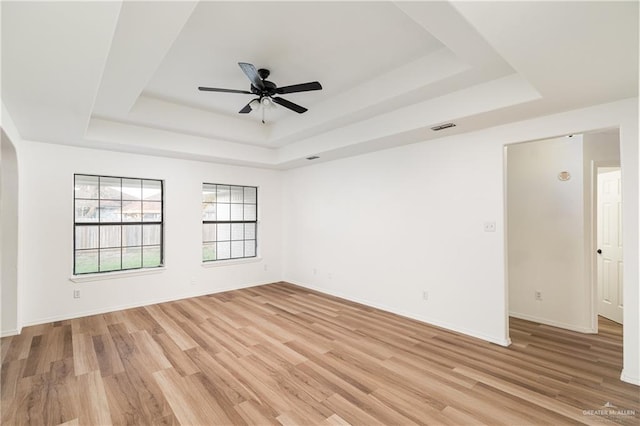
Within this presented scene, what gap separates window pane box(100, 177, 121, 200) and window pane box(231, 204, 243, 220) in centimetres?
200

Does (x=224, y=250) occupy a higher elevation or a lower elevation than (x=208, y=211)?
lower

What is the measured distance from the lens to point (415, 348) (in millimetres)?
3248

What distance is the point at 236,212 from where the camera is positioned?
20.4ft

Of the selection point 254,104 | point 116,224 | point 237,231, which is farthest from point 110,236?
point 254,104

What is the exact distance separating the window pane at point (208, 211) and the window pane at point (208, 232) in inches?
5.4

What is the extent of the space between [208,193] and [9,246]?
2826 millimetres

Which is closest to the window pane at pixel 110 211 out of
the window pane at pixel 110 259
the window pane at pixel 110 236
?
the window pane at pixel 110 236

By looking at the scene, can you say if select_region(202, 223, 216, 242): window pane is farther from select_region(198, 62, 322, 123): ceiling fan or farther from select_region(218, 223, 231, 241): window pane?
select_region(198, 62, 322, 123): ceiling fan

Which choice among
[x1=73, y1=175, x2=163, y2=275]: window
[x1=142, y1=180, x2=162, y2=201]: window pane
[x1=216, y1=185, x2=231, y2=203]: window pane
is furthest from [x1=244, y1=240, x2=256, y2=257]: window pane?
[x1=142, y1=180, x2=162, y2=201]: window pane

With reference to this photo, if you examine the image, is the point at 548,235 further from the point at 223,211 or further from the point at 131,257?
the point at 131,257

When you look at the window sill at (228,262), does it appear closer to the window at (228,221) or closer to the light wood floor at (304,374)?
the window at (228,221)

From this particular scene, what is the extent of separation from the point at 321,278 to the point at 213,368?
10.4 ft

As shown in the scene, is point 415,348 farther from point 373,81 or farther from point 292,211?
point 292,211

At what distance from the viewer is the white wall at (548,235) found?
3.80 m
